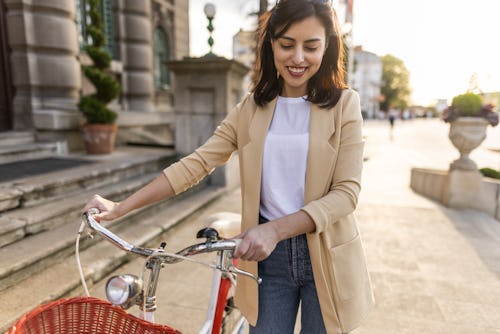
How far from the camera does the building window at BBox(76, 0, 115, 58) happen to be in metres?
7.76

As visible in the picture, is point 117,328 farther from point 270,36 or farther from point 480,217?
point 480,217

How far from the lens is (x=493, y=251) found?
4219 millimetres

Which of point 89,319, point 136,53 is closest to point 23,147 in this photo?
point 136,53

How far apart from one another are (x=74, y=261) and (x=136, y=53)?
24.7 feet

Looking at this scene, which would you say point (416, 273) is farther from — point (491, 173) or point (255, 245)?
point (491, 173)

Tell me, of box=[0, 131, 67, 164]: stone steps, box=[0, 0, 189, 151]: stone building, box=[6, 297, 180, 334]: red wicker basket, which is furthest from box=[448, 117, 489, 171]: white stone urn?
box=[0, 131, 67, 164]: stone steps

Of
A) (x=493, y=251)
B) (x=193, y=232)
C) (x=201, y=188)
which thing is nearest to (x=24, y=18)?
(x=201, y=188)

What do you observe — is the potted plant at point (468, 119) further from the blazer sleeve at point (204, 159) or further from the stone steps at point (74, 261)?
the blazer sleeve at point (204, 159)

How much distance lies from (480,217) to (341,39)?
5.65m

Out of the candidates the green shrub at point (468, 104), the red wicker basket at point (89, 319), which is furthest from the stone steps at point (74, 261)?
the green shrub at point (468, 104)

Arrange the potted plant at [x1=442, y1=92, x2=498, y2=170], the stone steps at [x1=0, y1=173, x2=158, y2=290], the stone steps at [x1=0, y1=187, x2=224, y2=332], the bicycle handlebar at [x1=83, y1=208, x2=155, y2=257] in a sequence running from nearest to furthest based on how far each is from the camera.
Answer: the bicycle handlebar at [x1=83, y1=208, x2=155, y2=257] → the stone steps at [x1=0, y1=187, x2=224, y2=332] → the stone steps at [x1=0, y1=173, x2=158, y2=290] → the potted plant at [x1=442, y1=92, x2=498, y2=170]

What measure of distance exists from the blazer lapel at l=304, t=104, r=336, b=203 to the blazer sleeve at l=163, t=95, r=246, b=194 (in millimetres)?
384

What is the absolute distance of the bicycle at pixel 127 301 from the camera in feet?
3.27

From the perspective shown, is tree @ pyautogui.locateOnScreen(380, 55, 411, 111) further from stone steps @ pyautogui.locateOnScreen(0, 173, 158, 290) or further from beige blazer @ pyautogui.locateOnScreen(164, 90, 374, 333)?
beige blazer @ pyautogui.locateOnScreen(164, 90, 374, 333)
